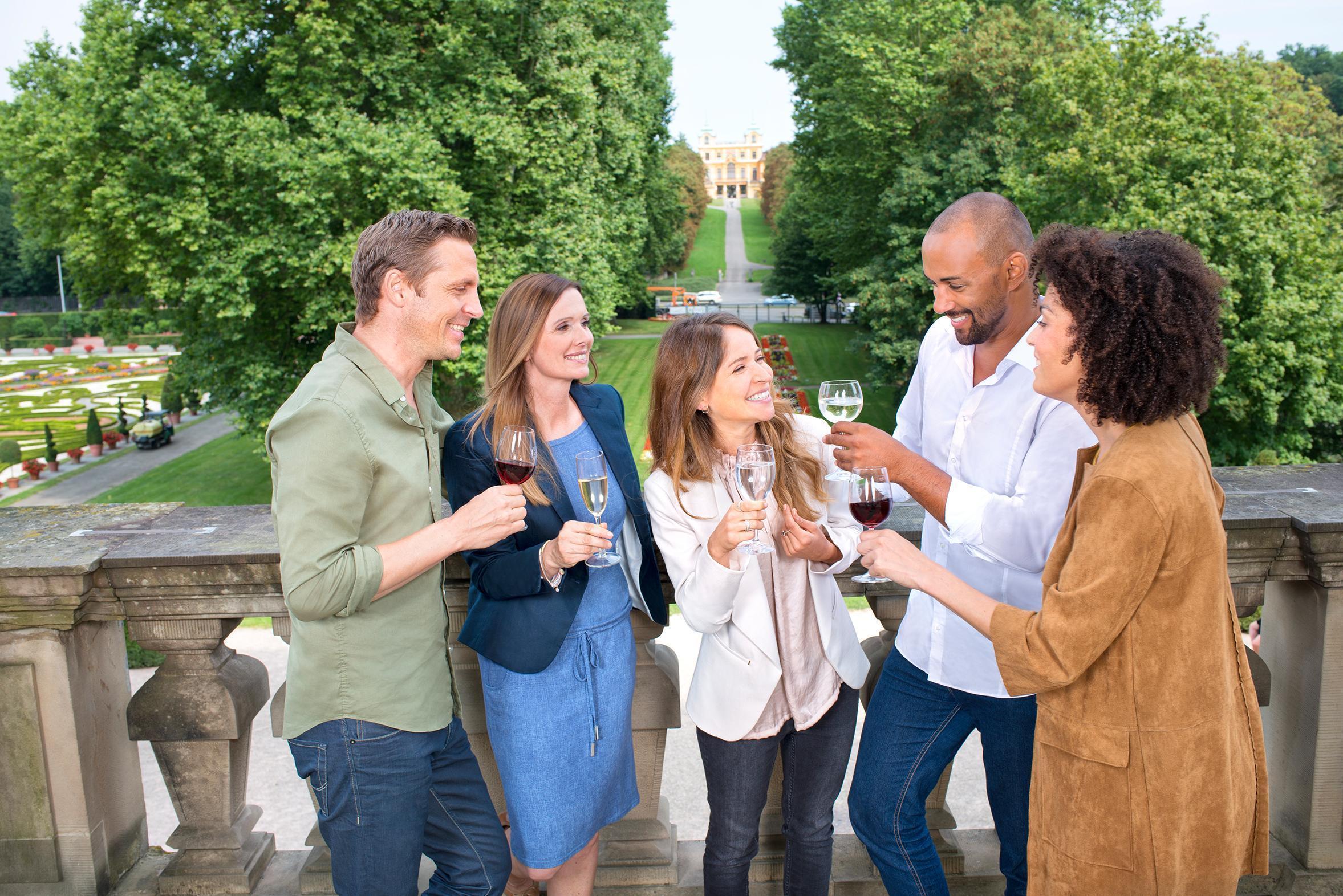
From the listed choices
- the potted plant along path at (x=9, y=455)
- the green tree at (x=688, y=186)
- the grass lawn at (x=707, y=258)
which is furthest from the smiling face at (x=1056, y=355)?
the grass lawn at (x=707, y=258)

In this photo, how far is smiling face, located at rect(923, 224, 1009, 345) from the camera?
3154 millimetres

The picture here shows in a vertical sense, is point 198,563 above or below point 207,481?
above

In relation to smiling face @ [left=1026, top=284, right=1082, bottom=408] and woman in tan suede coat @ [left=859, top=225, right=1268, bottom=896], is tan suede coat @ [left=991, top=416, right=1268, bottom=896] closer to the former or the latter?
woman in tan suede coat @ [left=859, top=225, right=1268, bottom=896]

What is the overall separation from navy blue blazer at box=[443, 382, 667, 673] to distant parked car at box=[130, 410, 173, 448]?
105 feet

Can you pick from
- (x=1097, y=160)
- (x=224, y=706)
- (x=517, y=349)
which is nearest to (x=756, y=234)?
(x=1097, y=160)

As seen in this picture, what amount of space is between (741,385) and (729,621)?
2.19ft

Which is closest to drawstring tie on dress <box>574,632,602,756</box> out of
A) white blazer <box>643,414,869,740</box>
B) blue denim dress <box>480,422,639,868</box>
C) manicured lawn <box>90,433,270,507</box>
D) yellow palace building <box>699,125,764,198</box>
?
blue denim dress <box>480,422,639,868</box>

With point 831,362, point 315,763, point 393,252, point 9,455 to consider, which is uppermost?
point 393,252

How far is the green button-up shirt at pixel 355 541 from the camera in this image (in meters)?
2.41

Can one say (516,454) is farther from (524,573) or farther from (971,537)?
(971,537)

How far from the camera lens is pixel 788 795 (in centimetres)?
301

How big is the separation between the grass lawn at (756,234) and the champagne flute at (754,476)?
262 ft

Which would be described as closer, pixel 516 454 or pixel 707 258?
pixel 516 454

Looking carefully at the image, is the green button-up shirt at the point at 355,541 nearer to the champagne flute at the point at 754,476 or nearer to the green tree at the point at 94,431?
the champagne flute at the point at 754,476
